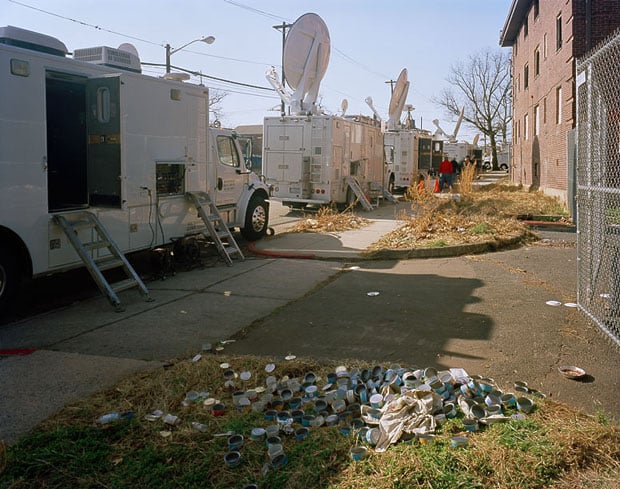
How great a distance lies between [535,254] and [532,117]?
18.5m

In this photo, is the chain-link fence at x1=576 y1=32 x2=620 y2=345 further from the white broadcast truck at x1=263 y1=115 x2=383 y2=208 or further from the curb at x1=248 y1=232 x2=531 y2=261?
the white broadcast truck at x1=263 y1=115 x2=383 y2=208

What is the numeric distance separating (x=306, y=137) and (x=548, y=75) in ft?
33.0

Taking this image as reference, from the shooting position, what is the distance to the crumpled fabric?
145 inches

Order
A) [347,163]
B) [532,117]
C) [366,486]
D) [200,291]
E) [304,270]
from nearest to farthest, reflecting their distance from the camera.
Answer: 1. [366,486]
2. [200,291]
3. [304,270]
4. [347,163]
5. [532,117]

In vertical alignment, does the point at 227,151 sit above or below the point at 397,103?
A: below

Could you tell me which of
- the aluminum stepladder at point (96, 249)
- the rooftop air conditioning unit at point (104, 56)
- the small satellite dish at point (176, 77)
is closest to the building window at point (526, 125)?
the small satellite dish at point (176, 77)

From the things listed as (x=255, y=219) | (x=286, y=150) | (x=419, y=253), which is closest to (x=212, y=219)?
(x=255, y=219)

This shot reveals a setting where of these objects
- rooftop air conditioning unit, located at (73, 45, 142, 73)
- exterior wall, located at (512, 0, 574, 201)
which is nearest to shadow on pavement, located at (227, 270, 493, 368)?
rooftop air conditioning unit, located at (73, 45, 142, 73)

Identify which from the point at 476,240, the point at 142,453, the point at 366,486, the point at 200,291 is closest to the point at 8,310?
the point at 200,291

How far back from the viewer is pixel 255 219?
13.4 meters

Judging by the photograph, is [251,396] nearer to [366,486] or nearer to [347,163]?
[366,486]

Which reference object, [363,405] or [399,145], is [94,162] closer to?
[363,405]

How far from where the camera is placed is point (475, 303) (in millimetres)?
7594

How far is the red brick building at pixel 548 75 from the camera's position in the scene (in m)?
17.5
